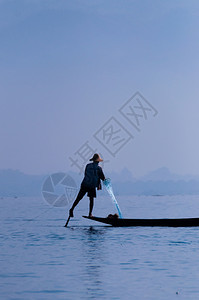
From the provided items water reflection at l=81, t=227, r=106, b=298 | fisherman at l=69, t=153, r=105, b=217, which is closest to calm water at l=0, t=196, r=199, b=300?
water reflection at l=81, t=227, r=106, b=298

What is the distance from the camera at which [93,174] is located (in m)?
21.8

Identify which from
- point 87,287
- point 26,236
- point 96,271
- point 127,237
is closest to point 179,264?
point 96,271

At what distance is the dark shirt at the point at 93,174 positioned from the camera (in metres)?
21.8

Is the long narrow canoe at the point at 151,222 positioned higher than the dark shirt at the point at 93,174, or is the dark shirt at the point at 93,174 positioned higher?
the dark shirt at the point at 93,174

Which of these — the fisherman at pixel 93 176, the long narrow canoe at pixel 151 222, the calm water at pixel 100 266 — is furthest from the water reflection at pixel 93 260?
the fisherman at pixel 93 176

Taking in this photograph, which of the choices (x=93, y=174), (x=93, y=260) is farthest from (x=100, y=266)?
(x=93, y=174)

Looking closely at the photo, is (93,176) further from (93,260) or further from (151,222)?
(93,260)

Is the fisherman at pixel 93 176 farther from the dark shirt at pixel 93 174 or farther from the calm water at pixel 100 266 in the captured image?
the calm water at pixel 100 266

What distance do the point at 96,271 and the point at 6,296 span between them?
2.88 m

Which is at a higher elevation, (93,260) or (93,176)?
(93,176)

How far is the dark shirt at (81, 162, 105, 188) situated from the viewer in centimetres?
2180

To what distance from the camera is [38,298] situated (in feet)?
33.3

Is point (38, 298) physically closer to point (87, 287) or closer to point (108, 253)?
point (87, 287)

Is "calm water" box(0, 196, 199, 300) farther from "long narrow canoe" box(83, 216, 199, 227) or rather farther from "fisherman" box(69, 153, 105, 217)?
"fisherman" box(69, 153, 105, 217)
